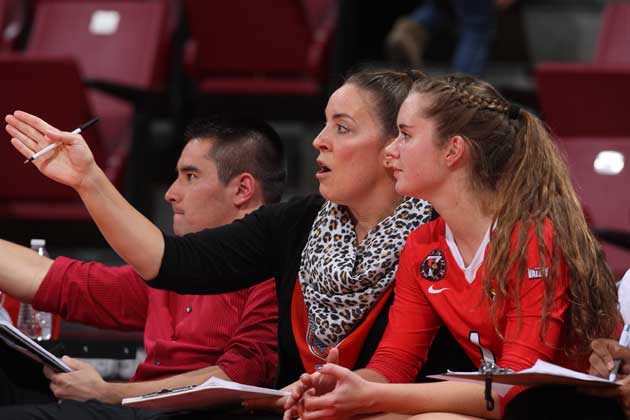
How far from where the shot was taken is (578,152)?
3.30 meters

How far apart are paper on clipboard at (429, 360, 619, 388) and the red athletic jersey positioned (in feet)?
0.34

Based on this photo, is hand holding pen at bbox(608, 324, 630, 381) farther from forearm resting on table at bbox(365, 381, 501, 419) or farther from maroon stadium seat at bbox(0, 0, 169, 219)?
maroon stadium seat at bbox(0, 0, 169, 219)

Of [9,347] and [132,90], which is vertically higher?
[132,90]

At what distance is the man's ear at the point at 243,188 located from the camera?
100 inches

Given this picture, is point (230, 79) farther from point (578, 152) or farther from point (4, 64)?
point (578, 152)

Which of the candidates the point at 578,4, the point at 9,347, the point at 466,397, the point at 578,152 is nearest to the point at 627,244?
the point at 578,152

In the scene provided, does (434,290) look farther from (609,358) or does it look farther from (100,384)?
(100,384)

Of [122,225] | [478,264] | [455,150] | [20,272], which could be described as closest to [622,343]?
[478,264]

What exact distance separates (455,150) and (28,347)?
89 centimetres

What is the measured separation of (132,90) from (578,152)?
1.51 meters

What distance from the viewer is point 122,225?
203 centimetres

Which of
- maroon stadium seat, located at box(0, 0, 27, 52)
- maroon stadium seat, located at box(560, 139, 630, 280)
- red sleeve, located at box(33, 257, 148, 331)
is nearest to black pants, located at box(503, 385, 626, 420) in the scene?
red sleeve, located at box(33, 257, 148, 331)

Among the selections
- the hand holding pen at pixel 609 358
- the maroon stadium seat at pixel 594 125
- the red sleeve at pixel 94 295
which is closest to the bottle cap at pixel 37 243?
the red sleeve at pixel 94 295

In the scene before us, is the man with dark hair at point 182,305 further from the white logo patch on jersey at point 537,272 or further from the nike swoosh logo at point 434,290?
the white logo patch on jersey at point 537,272
